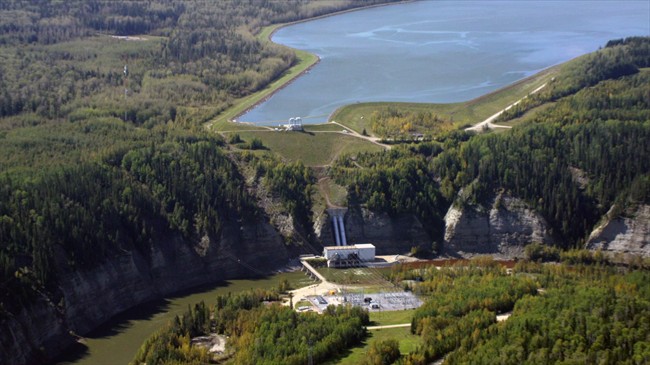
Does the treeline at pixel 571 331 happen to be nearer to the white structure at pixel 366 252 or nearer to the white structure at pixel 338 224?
the white structure at pixel 366 252

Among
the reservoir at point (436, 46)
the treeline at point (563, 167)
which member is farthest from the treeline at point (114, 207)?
the reservoir at point (436, 46)

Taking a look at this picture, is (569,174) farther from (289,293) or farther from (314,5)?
(314,5)

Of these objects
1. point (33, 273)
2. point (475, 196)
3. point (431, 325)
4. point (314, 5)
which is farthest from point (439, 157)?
point (314, 5)

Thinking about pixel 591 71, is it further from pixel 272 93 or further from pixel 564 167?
pixel 272 93

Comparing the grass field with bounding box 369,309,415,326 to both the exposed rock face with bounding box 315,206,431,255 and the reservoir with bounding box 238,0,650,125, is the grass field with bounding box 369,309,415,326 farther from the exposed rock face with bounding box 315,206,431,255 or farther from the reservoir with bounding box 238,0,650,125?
the reservoir with bounding box 238,0,650,125

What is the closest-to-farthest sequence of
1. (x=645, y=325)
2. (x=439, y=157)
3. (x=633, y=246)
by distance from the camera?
(x=645, y=325) < (x=633, y=246) < (x=439, y=157)

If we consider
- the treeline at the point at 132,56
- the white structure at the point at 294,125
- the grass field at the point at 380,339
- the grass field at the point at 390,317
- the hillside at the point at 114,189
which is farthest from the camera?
the treeline at the point at 132,56

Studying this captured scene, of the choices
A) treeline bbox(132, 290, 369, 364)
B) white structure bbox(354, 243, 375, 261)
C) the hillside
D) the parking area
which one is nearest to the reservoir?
the hillside
